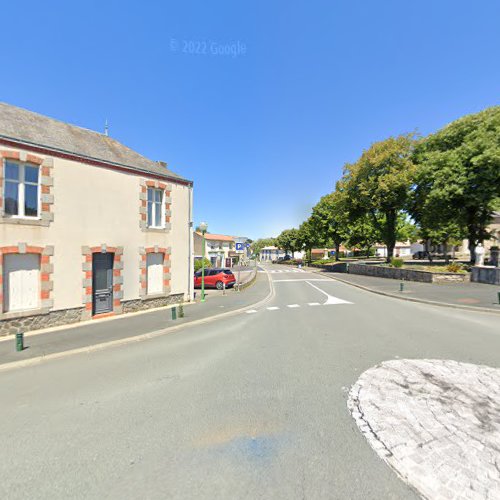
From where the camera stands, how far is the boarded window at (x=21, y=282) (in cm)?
843

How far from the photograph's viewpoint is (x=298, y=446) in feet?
10.3

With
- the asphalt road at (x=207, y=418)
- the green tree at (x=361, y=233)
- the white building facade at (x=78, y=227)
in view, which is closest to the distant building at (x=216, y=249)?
the green tree at (x=361, y=233)

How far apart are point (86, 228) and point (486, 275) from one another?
22996 mm

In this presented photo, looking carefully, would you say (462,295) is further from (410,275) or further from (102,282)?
(102,282)

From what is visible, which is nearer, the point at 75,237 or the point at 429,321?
the point at 429,321

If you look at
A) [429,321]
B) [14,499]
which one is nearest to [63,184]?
[14,499]

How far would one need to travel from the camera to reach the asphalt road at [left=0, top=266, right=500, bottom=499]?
2.65 metres

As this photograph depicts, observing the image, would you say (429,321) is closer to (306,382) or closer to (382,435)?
(306,382)

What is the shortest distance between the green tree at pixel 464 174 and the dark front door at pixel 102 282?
928 inches

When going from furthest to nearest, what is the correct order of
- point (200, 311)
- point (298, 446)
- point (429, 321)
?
point (200, 311)
point (429, 321)
point (298, 446)

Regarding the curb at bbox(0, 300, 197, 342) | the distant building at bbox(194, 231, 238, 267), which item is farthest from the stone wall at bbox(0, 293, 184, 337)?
the distant building at bbox(194, 231, 238, 267)

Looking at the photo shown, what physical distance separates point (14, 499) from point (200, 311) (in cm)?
874

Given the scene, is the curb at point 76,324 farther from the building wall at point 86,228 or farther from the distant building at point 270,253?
the distant building at point 270,253

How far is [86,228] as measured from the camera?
397 inches
